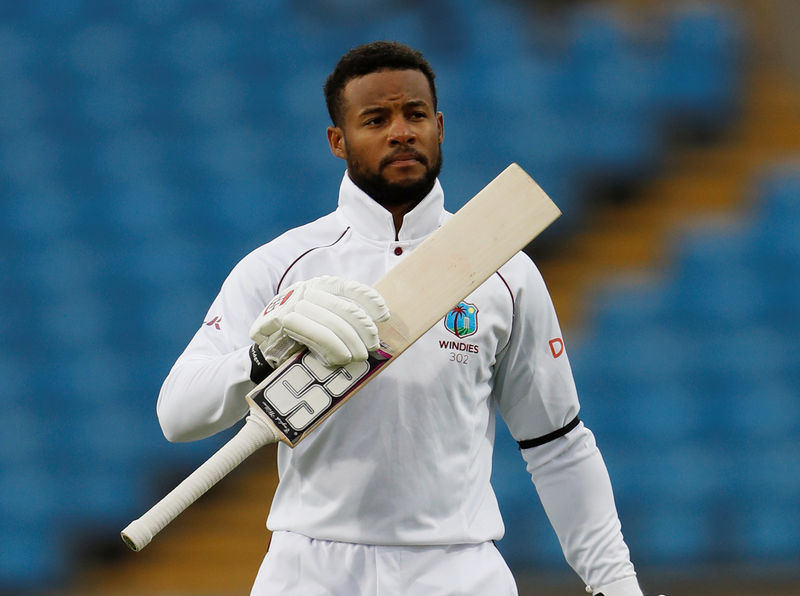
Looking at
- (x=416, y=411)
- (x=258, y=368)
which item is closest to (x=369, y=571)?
(x=416, y=411)

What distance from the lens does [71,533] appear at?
3.89 meters

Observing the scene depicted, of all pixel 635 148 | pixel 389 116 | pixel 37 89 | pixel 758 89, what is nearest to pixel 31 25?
pixel 37 89

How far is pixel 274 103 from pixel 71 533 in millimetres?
1863

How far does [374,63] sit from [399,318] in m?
0.41

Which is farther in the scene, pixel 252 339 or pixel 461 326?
pixel 461 326

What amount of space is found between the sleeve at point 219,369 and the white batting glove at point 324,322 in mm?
77

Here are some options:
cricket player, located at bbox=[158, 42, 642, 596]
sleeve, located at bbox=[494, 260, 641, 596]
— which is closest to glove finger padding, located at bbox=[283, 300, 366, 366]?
cricket player, located at bbox=[158, 42, 642, 596]

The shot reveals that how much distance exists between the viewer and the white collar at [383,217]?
1680 millimetres

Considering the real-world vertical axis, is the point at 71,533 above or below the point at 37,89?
below

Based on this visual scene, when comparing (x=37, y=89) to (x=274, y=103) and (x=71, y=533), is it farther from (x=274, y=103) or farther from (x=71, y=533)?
(x=71, y=533)

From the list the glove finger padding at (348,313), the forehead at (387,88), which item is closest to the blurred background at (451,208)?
the forehead at (387,88)

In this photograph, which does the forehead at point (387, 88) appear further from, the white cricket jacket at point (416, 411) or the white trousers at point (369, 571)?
the white trousers at point (369, 571)

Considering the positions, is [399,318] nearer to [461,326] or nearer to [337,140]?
[461,326]

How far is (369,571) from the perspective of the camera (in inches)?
61.7
